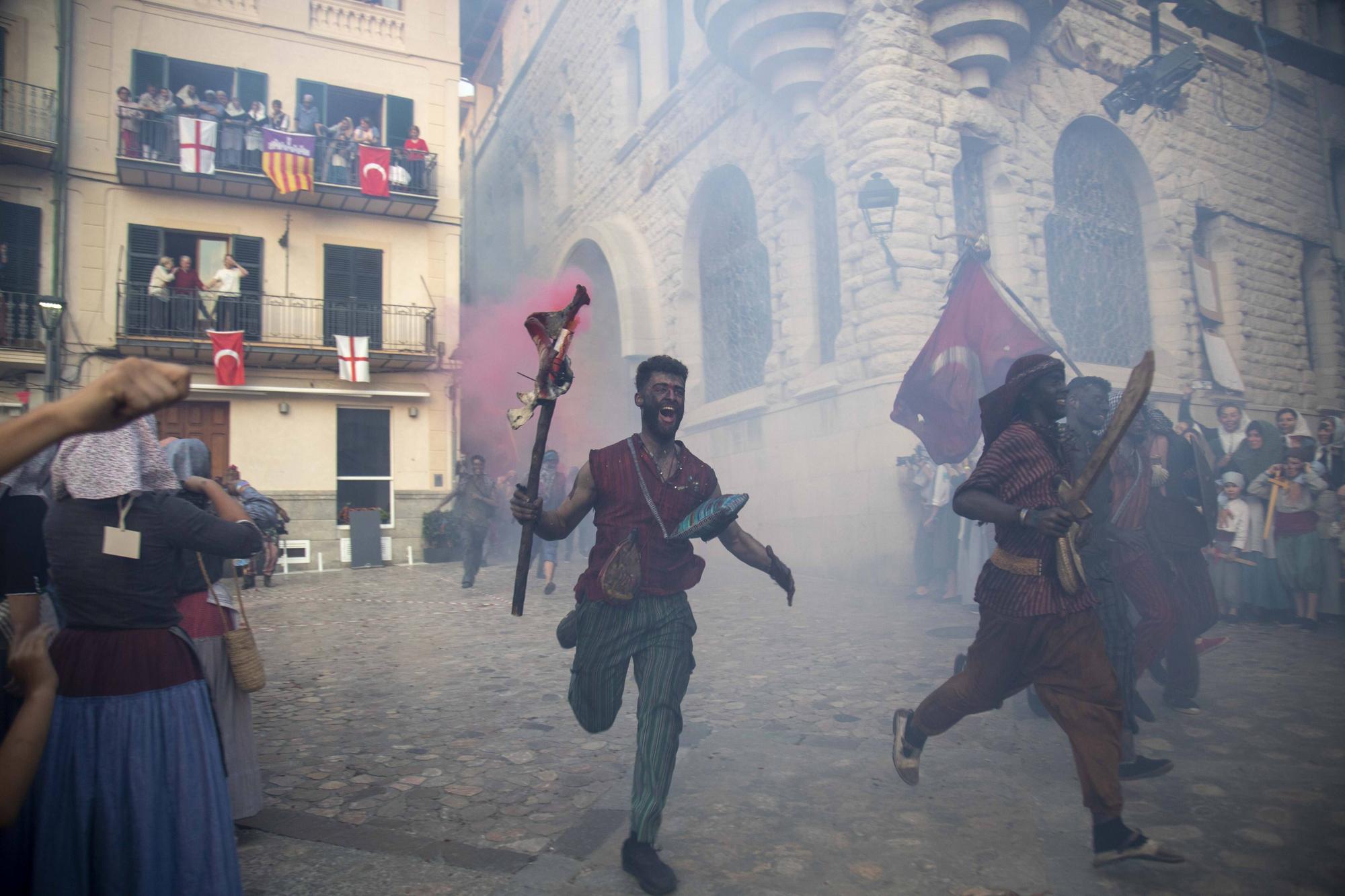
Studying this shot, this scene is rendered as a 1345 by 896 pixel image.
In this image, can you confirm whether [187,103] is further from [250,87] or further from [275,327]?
[275,327]

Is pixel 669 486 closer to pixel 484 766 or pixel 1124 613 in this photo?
pixel 484 766

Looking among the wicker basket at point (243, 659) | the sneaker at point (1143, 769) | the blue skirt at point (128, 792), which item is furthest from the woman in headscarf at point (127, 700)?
the sneaker at point (1143, 769)

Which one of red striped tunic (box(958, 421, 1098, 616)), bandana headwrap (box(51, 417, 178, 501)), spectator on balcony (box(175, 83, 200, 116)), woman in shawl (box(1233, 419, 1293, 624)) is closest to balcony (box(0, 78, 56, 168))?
spectator on balcony (box(175, 83, 200, 116))

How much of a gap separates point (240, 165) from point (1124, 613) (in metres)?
17.2

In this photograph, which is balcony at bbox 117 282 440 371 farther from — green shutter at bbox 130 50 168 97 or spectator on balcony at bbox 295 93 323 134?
green shutter at bbox 130 50 168 97

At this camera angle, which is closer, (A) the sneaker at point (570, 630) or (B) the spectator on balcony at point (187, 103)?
(A) the sneaker at point (570, 630)

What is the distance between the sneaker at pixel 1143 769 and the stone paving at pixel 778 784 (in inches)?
2.0

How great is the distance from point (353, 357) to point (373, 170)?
12.7 feet

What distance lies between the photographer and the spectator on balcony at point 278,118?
648 inches

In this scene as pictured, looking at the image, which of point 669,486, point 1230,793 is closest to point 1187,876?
point 1230,793

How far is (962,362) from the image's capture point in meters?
7.70

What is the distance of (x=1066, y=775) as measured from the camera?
12.7ft

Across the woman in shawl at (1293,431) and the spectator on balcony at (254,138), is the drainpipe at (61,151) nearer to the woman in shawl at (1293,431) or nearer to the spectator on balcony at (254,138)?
the spectator on balcony at (254,138)

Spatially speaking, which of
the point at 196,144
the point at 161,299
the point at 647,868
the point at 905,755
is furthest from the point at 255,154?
the point at 647,868
